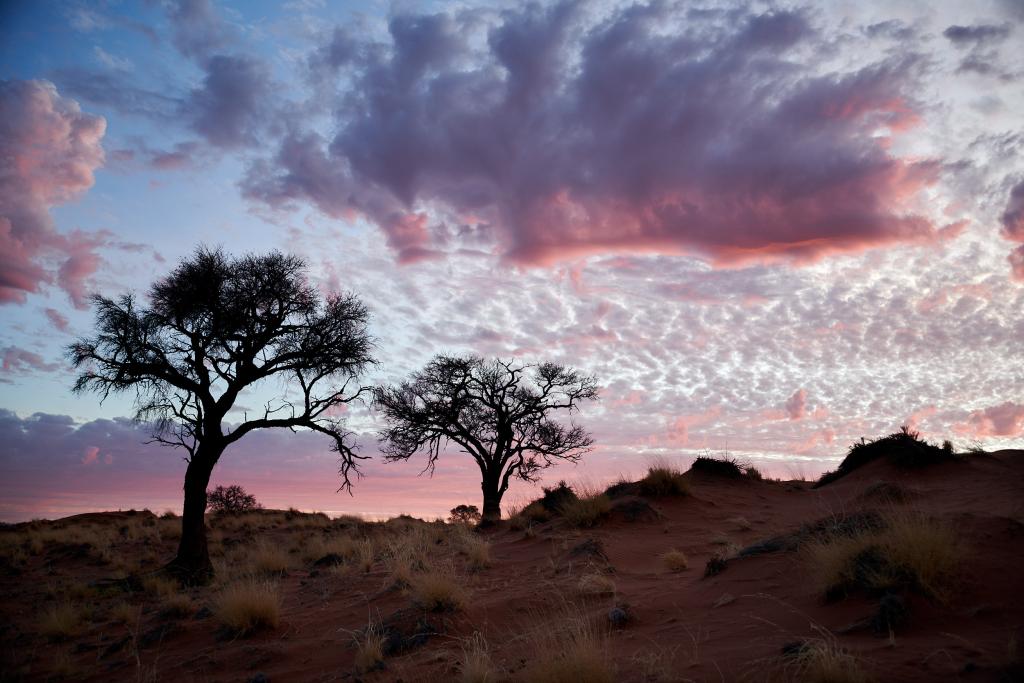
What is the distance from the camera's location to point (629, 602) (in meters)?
8.34

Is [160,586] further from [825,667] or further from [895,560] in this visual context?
[895,560]

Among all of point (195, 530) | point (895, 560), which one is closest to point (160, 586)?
point (195, 530)

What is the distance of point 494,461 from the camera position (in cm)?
3206

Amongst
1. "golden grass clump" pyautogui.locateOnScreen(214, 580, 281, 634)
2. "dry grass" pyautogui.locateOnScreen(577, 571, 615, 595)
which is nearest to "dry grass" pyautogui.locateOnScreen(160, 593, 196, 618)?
"golden grass clump" pyautogui.locateOnScreen(214, 580, 281, 634)

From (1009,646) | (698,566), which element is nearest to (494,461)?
(698,566)

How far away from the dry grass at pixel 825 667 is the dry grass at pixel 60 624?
1353 cm

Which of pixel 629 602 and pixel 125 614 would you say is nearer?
pixel 629 602

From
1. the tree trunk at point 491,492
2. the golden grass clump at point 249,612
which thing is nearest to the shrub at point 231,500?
the tree trunk at point 491,492

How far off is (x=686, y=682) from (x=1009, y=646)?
249 centimetres

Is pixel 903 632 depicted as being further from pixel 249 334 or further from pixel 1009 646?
pixel 249 334

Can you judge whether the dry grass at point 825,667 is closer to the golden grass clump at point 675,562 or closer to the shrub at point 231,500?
the golden grass clump at point 675,562

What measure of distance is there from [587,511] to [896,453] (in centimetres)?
1100

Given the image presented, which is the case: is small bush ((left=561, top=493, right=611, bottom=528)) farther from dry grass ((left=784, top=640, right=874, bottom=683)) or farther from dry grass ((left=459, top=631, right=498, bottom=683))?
dry grass ((left=784, top=640, right=874, bottom=683))

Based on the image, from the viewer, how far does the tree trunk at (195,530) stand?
1730 cm
